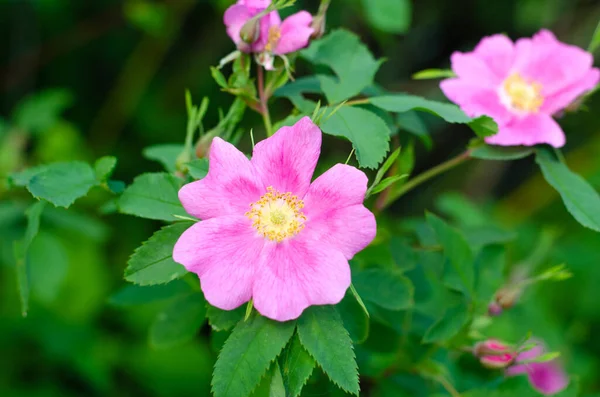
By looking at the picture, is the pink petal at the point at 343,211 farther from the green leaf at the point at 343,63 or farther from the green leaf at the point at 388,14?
the green leaf at the point at 388,14

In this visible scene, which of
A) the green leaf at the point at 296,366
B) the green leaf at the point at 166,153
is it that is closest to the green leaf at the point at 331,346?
the green leaf at the point at 296,366

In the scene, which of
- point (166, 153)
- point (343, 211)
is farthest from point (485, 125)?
point (166, 153)

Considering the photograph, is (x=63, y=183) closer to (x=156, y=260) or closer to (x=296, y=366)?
(x=156, y=260)

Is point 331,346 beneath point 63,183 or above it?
beneath

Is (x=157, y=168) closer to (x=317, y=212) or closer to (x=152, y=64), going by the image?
(x=152, y=64)

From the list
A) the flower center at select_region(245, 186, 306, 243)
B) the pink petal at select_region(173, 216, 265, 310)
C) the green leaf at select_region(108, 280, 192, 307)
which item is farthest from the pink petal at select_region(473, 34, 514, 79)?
the green leaf at select_region(108, 280, 192, 307)

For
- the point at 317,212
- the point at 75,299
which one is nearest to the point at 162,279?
the point at 317,212

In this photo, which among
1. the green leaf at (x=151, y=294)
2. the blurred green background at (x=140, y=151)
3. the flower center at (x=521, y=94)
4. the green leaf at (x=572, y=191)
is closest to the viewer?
the green leaf at (x=572, y=191)
